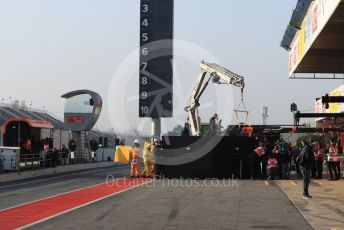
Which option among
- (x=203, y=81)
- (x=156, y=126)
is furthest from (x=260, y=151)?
(x=156, y=126)

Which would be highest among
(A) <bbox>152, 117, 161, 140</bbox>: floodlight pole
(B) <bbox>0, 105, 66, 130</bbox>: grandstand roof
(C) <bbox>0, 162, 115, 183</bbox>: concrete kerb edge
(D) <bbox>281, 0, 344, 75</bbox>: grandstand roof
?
(D) <bbox>281, 0, 344, 75</bbox>: grandstand roof

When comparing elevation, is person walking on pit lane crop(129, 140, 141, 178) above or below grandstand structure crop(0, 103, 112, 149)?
below

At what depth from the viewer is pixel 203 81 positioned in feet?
102

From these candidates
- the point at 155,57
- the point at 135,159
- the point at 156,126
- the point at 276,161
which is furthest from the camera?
the point at 155,57

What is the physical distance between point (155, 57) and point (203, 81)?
96.5 feet

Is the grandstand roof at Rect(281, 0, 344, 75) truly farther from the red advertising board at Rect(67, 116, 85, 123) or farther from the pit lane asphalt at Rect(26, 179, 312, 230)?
the red advertising board at Rect(67, 116, 85, 123)

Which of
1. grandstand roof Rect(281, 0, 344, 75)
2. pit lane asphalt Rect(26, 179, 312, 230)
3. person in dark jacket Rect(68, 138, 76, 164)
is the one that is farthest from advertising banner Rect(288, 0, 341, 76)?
person in dark jacket Rect(68, 138, 76, 164)

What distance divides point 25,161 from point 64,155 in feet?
23.5

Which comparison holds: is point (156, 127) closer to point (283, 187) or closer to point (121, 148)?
point (121, 148)

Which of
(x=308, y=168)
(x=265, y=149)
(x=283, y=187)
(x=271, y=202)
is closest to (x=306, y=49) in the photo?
(x=265, y=149)

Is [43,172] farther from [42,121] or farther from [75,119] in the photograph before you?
[75,119]

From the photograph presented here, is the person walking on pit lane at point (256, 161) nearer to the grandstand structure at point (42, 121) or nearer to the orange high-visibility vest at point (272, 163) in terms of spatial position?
the orange high-visibility vest at point (272, 163)

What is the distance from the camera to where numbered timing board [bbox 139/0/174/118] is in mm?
59250

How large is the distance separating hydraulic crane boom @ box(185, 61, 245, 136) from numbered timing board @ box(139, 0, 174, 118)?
27.1m
